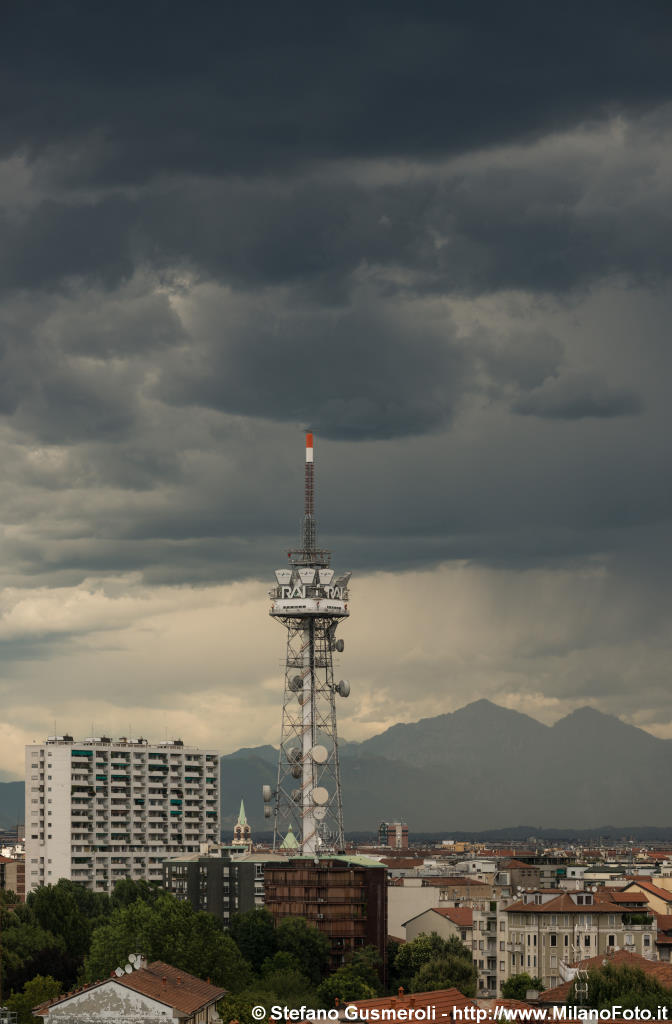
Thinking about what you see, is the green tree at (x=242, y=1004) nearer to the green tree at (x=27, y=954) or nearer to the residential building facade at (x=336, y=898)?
the green tree at (x=27, y=954)

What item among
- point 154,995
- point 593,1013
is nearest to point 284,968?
point 154,995

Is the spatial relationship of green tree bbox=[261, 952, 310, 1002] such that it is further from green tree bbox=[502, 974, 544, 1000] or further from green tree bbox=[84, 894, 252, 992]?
green tree bbox=[502, 974, 544, 1000]

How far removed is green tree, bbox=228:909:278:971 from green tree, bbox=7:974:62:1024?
31281mm

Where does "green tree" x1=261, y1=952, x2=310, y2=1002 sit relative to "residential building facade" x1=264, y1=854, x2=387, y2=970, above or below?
below

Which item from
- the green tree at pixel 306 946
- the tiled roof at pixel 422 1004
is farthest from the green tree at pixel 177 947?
the tiled roof at pixel 422 1004

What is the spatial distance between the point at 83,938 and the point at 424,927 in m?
40.7

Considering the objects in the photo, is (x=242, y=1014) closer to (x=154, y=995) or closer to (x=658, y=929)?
(x=154, y=995)

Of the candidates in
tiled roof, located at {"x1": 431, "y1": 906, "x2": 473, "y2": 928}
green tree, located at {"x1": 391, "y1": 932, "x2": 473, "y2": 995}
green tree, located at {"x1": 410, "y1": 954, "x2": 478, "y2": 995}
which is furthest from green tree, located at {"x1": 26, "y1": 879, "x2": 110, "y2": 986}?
tiled roof, located at {"x1": 431, "y1": 906, "x2": 473, "y2": 928}

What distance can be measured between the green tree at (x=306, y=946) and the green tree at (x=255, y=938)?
807mm

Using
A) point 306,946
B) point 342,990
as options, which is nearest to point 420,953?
point 306,946

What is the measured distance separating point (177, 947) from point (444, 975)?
31165 mm

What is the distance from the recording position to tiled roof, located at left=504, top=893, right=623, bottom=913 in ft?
474

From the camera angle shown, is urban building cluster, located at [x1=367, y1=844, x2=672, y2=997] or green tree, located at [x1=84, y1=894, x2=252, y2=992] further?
urban building cluster, located at [x1=367, y1=844, x2=672, y2=997]

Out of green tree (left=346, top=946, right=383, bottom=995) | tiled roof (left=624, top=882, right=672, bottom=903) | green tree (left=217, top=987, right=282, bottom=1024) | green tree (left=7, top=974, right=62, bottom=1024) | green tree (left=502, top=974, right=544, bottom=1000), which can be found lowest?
green tree (left=346, top=946, right=383, bottom=995)
